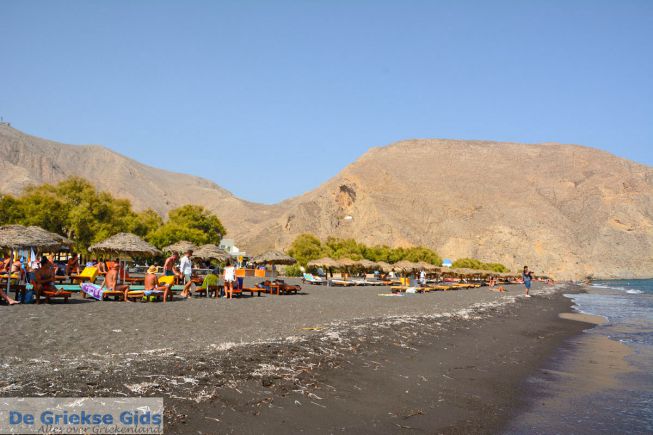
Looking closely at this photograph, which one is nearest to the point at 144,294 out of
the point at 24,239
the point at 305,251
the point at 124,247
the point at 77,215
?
the point at 24,239

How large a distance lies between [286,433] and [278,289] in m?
18.8

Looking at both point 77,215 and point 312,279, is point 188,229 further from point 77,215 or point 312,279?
point 312,279

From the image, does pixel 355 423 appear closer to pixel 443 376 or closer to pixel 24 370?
pixel 443 376

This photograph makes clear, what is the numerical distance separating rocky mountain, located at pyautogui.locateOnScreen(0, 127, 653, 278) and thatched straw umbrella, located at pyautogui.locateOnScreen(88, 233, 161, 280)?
3143 inches

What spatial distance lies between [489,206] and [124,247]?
100734 mm

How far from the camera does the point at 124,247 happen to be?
20281 millimetres

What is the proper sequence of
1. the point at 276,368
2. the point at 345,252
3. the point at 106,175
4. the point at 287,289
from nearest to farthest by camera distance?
the point at 276,368 < the point at 287,289 < the point at 345,252 < the point at 106,175

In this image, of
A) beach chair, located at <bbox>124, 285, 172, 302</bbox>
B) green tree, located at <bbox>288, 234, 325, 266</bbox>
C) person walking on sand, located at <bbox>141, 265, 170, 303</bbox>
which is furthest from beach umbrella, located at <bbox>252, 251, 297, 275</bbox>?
green tree, located at <bbox>288, 234, 325, 266</bbox>

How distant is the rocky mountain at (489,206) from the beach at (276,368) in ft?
289

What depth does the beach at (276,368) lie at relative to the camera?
5.33 metres

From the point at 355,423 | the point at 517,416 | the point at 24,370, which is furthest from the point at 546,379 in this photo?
the point at 24,370

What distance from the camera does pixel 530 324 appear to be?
18141 millimetres

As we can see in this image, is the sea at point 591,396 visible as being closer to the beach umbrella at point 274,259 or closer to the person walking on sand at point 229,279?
the person walking on sand at point 229,279

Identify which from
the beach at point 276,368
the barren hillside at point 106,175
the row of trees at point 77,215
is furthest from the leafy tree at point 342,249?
the barren hillside at point 106,175
